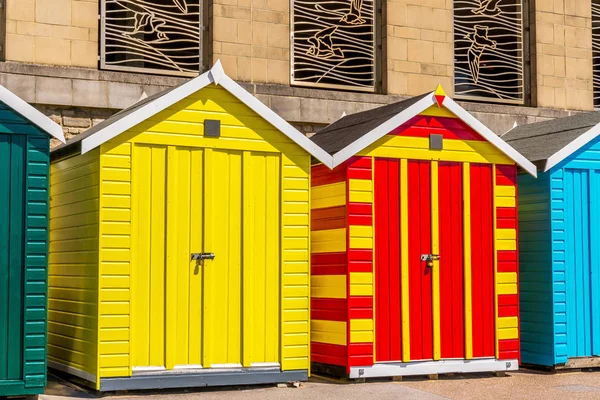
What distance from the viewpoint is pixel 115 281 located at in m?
9.29

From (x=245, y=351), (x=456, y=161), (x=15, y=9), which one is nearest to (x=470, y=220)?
(x=456, y=161)

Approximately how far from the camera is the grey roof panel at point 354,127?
35.2ft

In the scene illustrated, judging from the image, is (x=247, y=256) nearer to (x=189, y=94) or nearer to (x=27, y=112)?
(x=189, y=94)

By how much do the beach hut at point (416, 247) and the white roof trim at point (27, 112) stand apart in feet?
9.10

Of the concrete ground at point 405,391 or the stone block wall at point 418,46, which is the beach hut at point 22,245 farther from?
the stone block wall at point 418,46

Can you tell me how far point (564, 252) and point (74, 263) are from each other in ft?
17.2

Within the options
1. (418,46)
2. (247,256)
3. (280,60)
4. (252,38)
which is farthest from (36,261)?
(418,46)

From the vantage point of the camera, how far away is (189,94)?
381 inches

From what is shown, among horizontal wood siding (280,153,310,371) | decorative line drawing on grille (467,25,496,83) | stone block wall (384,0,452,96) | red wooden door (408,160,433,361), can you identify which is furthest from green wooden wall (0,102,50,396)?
decorative line drawing on grille (467,25,496,83)

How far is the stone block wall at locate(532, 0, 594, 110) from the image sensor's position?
1504cm

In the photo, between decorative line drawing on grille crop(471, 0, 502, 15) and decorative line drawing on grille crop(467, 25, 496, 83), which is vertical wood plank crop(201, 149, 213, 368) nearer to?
decorative line drawing on grille crop(467, 25, 496, 83)

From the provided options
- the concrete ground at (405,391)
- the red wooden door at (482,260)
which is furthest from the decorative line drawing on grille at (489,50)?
the concrete ground at (405,391)

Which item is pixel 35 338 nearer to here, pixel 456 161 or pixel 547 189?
pixel 456 161

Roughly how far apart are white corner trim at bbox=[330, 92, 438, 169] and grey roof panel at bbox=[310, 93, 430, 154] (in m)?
0.08
